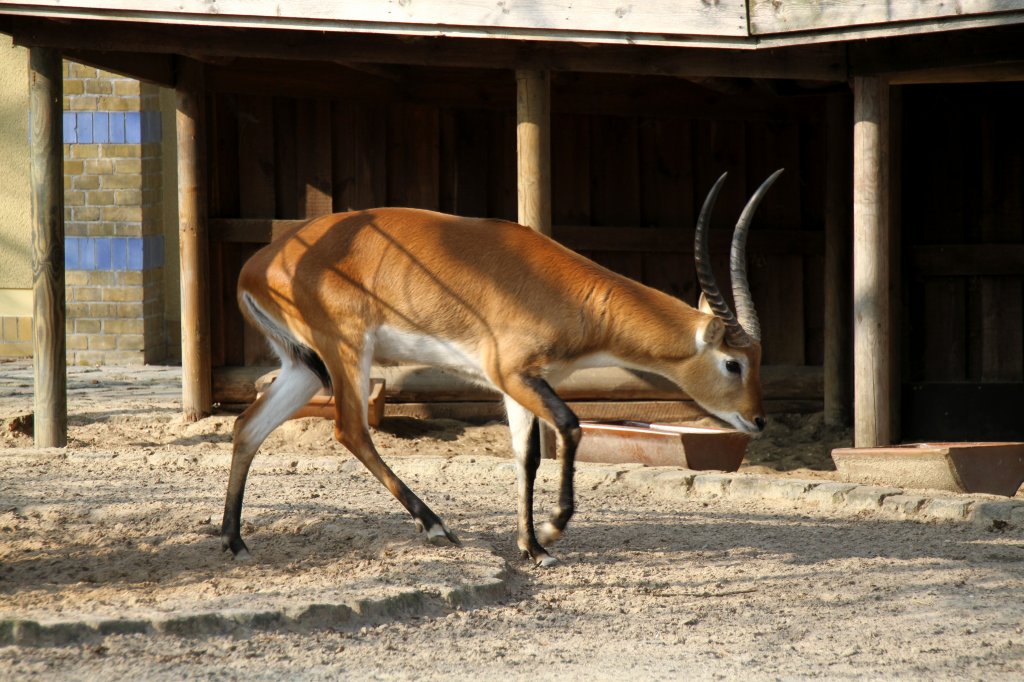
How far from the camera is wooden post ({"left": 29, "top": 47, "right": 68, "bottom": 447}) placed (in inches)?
295

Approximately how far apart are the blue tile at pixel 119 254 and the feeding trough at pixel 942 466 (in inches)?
295

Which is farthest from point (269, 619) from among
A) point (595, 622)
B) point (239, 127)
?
point (239, 127)

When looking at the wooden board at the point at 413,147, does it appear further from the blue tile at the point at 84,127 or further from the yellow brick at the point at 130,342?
the blue tile at the point at 84,127

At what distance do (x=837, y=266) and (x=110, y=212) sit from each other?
21.9ft

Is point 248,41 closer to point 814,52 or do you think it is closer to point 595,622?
point 814,52

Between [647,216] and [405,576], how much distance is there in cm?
519

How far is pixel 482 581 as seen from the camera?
16.1 feet

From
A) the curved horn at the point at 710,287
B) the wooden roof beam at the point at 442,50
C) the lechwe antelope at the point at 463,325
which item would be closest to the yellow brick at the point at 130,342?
the wooden roof beam at the point at 442,50

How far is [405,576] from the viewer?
491 centimetres

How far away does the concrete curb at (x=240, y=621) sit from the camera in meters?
4.20

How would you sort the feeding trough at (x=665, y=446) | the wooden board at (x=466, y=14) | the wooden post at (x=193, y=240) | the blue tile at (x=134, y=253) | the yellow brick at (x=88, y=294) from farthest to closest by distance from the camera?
the yellow brick at (x=88, y=294)
the blue tile at (x=134, y=253)
the wooden post at (x=193, y=240)
the feeding trough at (x=665, y=446)
the wooden board at (x=466, y=14)

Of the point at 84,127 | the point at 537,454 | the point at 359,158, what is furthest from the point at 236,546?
the point at 84,127

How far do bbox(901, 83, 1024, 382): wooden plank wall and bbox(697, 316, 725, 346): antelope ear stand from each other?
3847mm

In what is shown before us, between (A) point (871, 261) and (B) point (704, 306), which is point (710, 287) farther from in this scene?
(A) point (871, 261)
